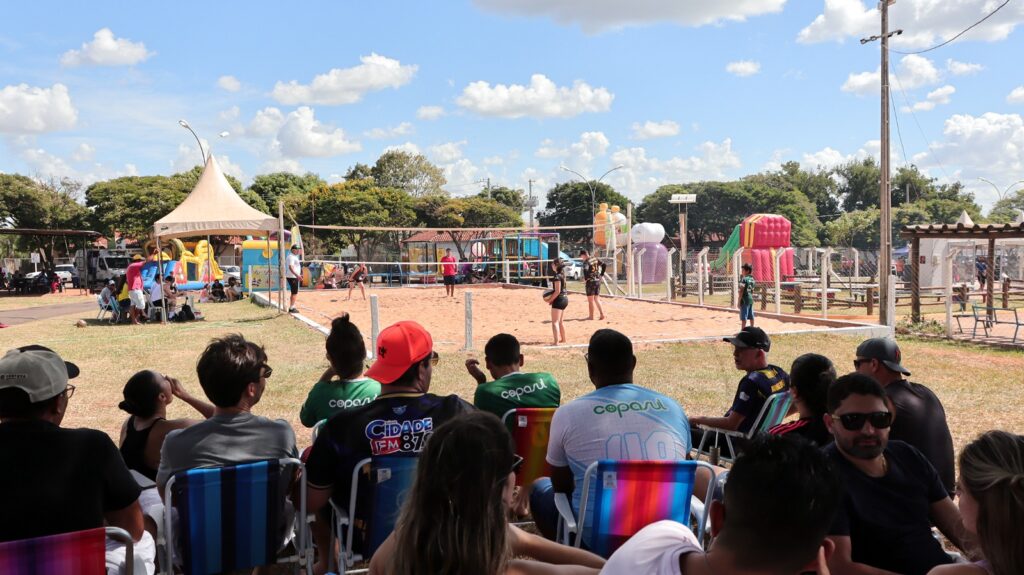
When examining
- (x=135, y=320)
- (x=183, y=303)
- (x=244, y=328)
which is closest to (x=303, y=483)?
(x=244, y=328)

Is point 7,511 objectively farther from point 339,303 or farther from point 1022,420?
point 339,303

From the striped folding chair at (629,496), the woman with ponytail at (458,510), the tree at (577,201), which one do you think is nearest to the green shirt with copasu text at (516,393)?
the striped folding chair at (629,496)

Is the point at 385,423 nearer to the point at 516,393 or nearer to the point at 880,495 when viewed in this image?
the point at 516,393

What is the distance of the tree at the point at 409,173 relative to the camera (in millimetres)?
68625

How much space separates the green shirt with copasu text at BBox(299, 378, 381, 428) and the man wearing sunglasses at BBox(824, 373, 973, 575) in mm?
2274

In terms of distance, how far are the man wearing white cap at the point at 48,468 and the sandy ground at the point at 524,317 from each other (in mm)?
9479

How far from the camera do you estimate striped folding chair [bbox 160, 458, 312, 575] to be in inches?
107

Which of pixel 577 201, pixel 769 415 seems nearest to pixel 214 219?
pixel 769 415

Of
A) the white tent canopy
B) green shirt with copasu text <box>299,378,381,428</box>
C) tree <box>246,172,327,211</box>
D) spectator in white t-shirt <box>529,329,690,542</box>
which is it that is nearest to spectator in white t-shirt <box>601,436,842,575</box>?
spectator in white t-shirt <box>529,329,690,542</box>

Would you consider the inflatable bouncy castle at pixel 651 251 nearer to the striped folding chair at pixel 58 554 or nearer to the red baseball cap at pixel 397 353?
the red baseball cap at pixel 397 353

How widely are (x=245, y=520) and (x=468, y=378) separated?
6357mm

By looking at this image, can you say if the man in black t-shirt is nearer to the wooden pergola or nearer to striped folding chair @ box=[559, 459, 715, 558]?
striped folding chair @ box=[559, 459, 715, 558]

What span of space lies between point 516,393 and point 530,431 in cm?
32

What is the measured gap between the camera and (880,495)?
2.54 metres
